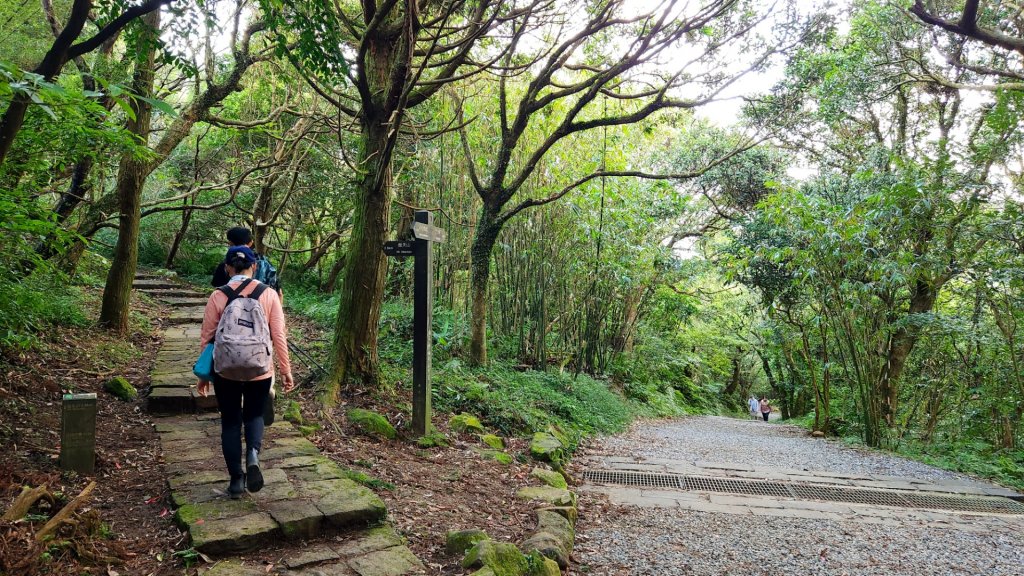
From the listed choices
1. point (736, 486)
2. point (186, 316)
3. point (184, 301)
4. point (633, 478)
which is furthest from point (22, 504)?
point (184, 301)

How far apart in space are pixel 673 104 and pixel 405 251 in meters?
3.64

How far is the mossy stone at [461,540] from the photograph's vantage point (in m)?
2.90

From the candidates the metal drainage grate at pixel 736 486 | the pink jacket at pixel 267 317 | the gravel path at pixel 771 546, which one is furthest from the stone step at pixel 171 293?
the metal drainage grate at pixel 736 486

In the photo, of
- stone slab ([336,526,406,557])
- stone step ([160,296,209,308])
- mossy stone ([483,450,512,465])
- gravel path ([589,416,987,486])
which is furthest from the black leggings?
stone step ([160,296,209,308])

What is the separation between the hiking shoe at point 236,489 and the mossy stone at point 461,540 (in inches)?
41.7

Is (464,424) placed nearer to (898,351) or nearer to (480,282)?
(480,282)

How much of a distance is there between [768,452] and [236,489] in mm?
6289

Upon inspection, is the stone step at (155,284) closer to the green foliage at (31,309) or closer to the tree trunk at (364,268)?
the green foliage at (31,309)

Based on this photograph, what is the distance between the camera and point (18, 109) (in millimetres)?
2385

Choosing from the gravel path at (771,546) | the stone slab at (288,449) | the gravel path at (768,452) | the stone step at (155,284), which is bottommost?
the gravel path at (768,452)

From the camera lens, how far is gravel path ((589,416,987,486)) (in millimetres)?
6004

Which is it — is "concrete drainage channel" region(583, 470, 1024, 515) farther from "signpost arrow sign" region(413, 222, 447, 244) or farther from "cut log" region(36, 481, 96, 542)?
"cut log" region(36, 481, 96, 542)

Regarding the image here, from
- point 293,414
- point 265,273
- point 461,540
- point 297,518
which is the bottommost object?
point 461,540

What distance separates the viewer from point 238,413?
2873 millimetres
